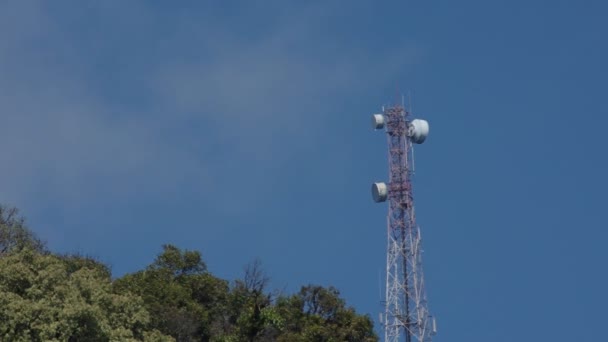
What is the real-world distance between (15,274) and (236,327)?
13.2 m

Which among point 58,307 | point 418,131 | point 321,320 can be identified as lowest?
point 58,307

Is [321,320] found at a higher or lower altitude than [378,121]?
lower

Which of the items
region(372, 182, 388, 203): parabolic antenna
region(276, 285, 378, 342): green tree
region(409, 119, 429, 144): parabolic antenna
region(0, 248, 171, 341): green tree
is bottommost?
region(0, 248, 171, 341): green tree

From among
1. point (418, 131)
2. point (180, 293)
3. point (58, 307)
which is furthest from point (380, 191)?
point (58, 307)

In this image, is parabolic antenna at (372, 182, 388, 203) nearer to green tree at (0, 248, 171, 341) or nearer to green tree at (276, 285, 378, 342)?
green tree at (276, 285, 378, 342)

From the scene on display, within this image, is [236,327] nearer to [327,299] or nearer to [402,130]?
[327,299]

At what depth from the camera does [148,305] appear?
4731 centimetres

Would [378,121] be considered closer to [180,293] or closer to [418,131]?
[418,131]

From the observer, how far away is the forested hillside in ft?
120

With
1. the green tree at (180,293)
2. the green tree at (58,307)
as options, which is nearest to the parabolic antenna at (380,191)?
the green tree at (180,293)

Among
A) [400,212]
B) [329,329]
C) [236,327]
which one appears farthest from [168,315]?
[400,212]

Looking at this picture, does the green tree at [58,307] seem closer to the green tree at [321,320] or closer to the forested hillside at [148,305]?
the forested hillside at [148,305]

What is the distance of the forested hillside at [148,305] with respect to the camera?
36625 mm

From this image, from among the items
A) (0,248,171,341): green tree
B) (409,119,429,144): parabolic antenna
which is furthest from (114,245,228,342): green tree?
(409,119,429,144): parabolic antenna
